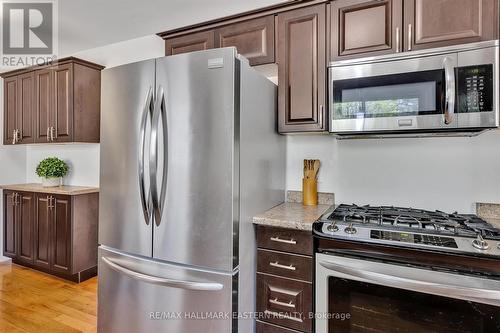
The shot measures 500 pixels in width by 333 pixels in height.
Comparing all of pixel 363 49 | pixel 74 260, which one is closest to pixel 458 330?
pixel 363 49

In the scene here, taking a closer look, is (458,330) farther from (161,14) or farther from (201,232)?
(161,14)

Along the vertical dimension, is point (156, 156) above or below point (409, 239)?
above

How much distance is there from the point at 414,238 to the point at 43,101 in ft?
12.6

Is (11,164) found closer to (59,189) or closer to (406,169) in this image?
(59,189)

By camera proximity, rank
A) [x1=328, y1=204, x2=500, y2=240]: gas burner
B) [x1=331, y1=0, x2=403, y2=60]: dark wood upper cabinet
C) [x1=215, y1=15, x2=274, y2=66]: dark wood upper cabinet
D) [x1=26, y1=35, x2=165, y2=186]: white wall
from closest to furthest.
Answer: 1. [x1=328, y1=204, x2=500, y2=240]: gas burner
2. [x1=331, y1=0, x2=403, y2=60]: dark wood upper cabinet
3. [x1=215, y1=15, x2=274, y2=66]: dark wood upper cabinet
4. [x1=26, y1=35, x2=165, y2=186]: white wall

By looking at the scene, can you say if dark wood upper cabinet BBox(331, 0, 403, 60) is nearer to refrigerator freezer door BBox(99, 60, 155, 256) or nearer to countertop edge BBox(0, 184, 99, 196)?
refrigerator freezer door BBox(99, 60, 155, 256)

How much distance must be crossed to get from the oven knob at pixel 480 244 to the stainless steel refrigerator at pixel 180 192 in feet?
3.44

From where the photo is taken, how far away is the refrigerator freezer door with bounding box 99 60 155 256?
1538 mm

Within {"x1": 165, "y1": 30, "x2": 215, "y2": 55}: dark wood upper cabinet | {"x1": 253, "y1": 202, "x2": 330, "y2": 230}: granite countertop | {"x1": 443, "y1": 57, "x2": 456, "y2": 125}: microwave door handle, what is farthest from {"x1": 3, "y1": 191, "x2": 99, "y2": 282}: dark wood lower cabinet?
{"x1": 443, "y1": 57, "x2": 456, "y2": 125}: microwave door handle

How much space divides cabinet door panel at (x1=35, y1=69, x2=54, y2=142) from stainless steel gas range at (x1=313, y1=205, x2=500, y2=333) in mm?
3292

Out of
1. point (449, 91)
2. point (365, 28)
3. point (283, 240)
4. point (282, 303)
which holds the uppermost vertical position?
point (365, 28)

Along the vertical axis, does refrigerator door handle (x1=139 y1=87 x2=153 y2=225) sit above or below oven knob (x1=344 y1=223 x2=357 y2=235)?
above

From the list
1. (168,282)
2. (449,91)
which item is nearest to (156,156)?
(168,282)

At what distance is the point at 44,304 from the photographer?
2443 mm
